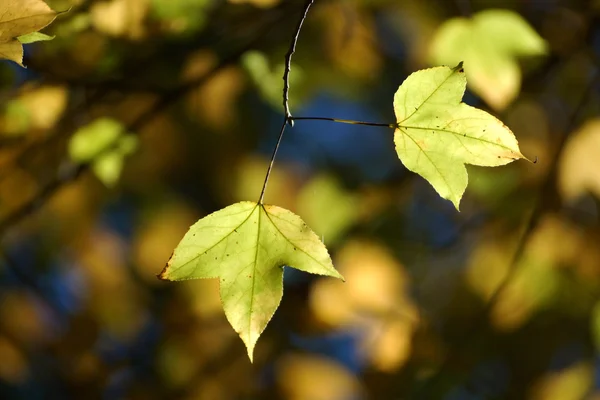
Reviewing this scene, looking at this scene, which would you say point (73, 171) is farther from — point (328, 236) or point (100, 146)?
point (328, 236)

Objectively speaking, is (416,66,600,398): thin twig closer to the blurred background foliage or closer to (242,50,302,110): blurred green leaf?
the blurred background foliage

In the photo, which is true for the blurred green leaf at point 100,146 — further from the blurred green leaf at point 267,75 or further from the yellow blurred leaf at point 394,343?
the yellow blurred leaf at point 394,343

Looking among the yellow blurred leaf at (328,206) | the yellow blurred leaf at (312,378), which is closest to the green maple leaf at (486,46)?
the yellow blurred leaf at (328,206)

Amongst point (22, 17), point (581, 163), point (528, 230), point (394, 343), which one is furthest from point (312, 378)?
point (22, 17)

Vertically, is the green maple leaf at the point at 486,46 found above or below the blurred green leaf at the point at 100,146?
above

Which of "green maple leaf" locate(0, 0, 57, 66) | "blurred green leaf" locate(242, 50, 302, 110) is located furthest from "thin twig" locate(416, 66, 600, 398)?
"green maple leaf" locate(0, 0, 57, 66)

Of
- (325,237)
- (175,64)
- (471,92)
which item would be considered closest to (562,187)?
(471,92)

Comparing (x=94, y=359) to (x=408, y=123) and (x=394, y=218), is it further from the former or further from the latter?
(x=408, y=123)
